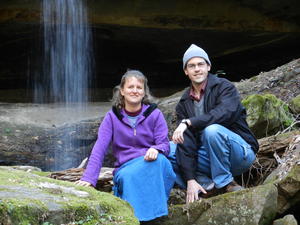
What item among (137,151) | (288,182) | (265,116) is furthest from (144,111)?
(265,116)

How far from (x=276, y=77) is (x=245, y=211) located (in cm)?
456

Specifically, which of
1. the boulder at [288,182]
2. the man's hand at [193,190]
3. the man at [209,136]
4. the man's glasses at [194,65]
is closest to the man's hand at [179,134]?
the man at [209,136]

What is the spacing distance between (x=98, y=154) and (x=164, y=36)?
8.32 m

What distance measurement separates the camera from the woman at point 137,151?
3.41 meters

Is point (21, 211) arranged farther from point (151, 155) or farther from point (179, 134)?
point (179, 134)

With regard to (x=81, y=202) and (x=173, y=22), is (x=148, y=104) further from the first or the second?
(x=173, y=22)

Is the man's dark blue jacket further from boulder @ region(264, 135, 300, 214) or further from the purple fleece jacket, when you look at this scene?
boulder @ region(264, 135, 300, 214)

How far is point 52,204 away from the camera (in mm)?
2531

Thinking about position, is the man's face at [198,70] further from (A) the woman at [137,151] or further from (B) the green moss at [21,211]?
(B) the green moss at [21,211]

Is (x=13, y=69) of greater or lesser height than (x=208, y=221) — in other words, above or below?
above

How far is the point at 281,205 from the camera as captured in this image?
12.5 feet

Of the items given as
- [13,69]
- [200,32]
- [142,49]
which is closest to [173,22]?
[200,32]

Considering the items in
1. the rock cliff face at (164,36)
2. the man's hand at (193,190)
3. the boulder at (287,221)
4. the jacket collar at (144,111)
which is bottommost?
the boulder at (287,221)

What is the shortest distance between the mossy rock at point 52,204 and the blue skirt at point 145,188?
0.44m
